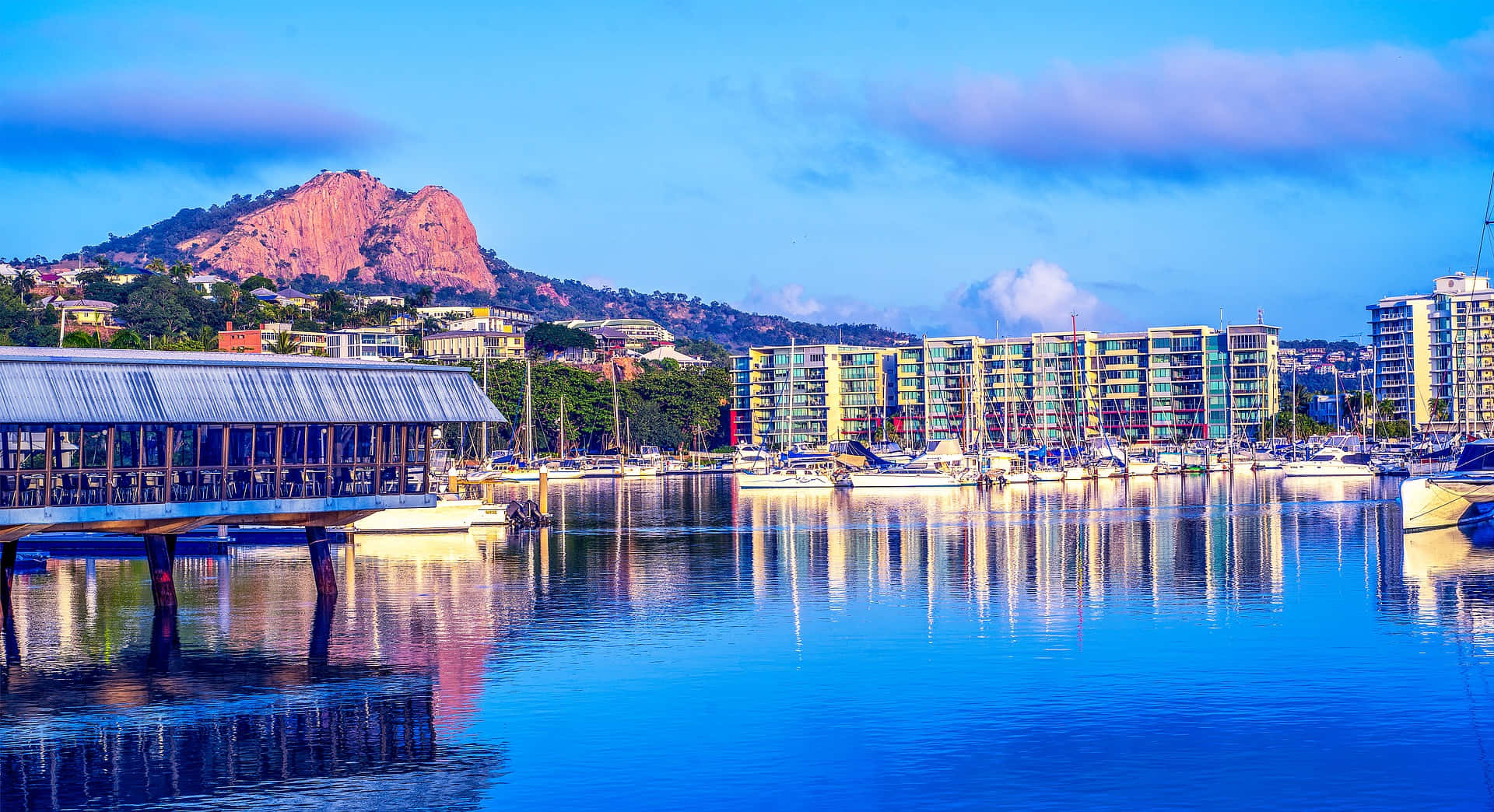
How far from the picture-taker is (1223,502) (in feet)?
357

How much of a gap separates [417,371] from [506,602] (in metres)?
8.42

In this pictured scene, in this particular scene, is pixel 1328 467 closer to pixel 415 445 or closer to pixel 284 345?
pixel 284 345

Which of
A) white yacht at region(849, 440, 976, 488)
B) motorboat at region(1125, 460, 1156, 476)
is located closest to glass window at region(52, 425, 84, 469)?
white yacht at region(849, 440, 976, 488)

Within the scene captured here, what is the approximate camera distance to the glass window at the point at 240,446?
43.2 metres

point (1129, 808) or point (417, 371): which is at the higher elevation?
point (417, 371)

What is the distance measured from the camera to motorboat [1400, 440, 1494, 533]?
241ft

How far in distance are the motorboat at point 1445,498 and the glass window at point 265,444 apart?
2092 inches

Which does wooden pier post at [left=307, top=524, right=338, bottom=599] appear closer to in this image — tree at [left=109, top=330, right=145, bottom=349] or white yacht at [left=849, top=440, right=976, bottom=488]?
white yacht at [left=849, top=440, right=976, bottom=488]

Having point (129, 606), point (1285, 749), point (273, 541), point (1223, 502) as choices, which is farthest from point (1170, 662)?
point (1223, 502)

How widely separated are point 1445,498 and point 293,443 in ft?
181

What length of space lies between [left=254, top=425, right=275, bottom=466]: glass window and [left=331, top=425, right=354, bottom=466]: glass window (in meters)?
1.81

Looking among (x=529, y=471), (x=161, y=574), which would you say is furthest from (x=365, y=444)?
(x=529, y=471)

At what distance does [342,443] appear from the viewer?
46500 millimetres

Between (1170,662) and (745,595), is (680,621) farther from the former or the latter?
(1170,662)
